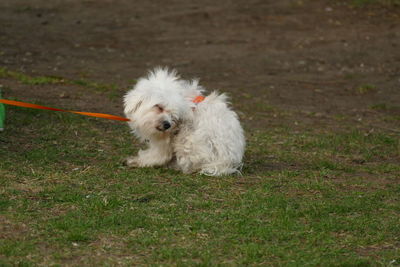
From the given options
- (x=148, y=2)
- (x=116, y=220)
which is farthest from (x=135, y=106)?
(x=148, y=2)

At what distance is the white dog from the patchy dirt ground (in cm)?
271

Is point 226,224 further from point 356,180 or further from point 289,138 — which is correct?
point 289,138

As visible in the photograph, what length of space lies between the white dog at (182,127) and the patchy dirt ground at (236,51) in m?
2.71

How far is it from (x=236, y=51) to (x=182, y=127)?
8112 mm

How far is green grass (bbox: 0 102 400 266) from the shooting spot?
4.69m

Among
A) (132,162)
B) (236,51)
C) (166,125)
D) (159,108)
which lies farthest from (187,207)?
(236,51)

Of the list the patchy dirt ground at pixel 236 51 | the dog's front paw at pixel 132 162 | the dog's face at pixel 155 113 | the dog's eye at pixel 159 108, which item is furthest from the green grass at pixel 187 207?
the patchy dirt ground at pixel 236 51

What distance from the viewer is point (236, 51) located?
14.6 meters

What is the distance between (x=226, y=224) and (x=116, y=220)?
0.80 m

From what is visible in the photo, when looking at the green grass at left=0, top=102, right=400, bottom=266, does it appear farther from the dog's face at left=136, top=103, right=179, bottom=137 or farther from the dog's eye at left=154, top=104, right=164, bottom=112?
the dog's eye at left=154, top=104, right=164, bottom=112

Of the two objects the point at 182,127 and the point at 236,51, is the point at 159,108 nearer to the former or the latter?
the point at 182,127

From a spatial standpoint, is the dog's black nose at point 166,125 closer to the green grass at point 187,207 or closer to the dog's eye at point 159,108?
the dog's eye at point 159,108

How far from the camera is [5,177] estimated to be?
6137 millimetres

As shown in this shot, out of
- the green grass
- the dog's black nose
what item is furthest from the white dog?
the green grass
